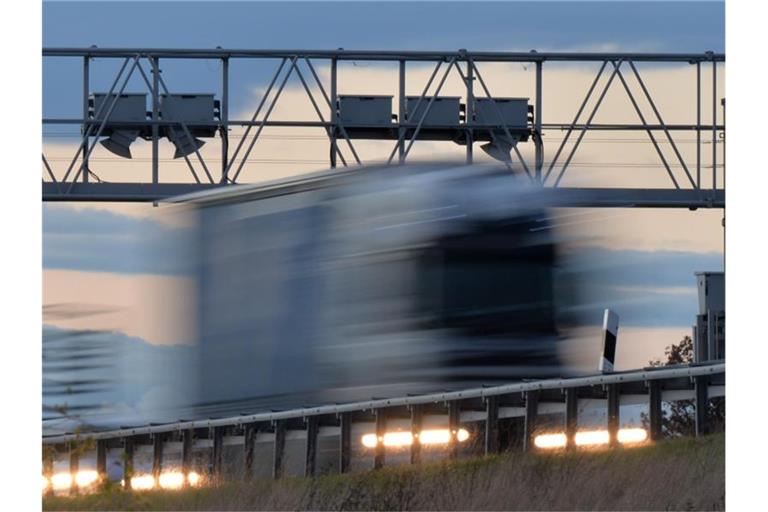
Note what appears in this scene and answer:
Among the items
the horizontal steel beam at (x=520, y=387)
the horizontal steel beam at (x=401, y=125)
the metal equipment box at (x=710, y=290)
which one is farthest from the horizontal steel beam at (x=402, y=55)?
the horizontal steel beam at (x=520, y=387)

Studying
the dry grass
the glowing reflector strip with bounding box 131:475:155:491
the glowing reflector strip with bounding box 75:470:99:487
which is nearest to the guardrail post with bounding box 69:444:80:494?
the glowing reflector strip with bounding box 75:470:99:487

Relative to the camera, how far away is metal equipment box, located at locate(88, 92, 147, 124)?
37.5 meters

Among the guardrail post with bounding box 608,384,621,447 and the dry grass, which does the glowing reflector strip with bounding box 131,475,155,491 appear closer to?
the dry grass

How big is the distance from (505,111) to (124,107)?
28.0 feet

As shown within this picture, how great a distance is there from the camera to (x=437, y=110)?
37719 millimetres

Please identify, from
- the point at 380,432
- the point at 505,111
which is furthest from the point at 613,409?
the point at 505,111

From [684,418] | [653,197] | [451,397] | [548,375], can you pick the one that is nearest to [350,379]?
[451,397]

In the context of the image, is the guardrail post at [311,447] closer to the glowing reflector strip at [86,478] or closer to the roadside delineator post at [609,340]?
the roadside delineator post at [609,340]

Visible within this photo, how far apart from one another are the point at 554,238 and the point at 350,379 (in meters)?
2.87

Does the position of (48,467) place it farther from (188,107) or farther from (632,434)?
(188,107)
